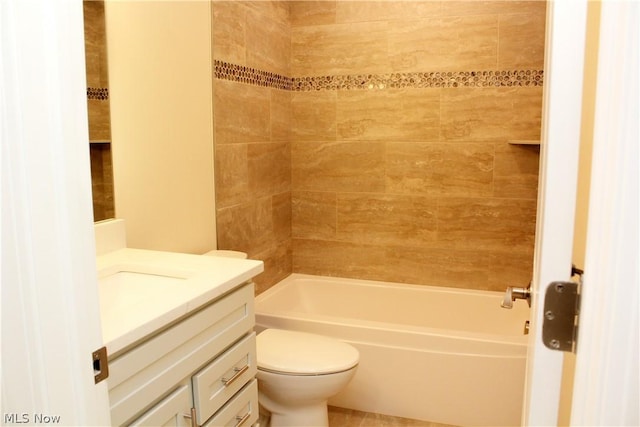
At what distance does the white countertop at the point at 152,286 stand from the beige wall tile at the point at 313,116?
1.62 m

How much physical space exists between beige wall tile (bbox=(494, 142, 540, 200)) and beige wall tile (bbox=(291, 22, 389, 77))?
82 cm

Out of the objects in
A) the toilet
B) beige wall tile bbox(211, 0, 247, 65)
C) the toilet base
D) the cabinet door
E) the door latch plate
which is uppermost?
beige wall tile bbox(211, 0, 247, 65)

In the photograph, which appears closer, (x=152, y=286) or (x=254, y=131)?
(x=152, y=286)

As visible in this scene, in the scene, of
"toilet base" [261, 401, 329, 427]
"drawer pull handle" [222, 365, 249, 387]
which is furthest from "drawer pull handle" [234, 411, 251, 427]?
"toilet base" [261, 401, 329, 427]

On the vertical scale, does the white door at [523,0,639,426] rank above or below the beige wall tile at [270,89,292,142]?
below

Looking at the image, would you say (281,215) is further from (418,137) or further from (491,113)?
(491,113)

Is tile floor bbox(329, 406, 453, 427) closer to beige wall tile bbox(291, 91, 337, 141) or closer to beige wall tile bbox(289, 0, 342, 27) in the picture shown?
beige wall tile bbox(291, 91, 337, 141)

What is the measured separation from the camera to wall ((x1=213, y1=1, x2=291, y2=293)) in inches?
103

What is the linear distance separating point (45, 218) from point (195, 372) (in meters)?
0.84

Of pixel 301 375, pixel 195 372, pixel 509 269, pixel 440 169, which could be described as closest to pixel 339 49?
pixel 440 169

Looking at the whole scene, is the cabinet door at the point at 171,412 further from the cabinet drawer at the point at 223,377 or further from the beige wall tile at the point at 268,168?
the beige wall tile at the point at 268,168

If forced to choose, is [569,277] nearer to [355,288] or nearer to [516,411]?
[516,411]

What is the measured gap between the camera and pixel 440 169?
10.3ft

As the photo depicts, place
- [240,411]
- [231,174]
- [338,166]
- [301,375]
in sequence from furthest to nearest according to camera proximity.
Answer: [338,166] < [231,174] < [301,375] < [240,411]
